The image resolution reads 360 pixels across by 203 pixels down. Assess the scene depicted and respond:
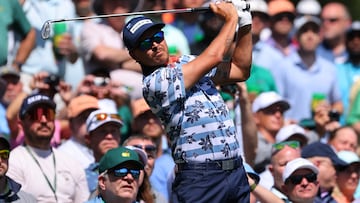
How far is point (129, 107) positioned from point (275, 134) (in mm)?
1522

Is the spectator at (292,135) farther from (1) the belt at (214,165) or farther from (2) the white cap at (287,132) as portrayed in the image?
(1) the belt at (214,165)

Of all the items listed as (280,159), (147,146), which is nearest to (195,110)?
(147,146)

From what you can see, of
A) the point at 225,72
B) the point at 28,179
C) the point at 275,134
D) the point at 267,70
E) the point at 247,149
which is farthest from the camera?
the point at 267,70

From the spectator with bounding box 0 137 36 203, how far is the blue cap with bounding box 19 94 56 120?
1.27m

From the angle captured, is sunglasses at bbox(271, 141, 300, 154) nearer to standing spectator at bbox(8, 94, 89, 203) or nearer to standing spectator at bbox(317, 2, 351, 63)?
standing spectator at bbox(8, 94, 89, 203)

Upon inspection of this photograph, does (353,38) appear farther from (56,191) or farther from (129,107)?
(56,191)

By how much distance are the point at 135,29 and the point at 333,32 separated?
26.9 feet

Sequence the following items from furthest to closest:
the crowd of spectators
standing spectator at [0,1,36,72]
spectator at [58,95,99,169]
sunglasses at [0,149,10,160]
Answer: standing spectator at [0,1,36,72]
spectator at [58,95,99,169]
the crowd of spectators
sunglasses at [0,149,10,160]

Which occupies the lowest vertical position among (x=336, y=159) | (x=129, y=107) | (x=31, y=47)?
(x=336, y=159)

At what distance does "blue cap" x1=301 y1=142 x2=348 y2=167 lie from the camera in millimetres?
11144

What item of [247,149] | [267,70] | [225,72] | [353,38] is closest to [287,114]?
[267,70]

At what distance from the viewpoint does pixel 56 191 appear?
397 inches

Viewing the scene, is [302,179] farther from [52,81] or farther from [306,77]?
[306,77]

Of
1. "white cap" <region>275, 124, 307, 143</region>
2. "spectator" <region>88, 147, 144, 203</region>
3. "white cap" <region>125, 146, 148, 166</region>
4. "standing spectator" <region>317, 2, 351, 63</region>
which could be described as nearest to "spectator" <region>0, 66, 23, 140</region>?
"white cap" <region>125, 146, 148, 166</region>
